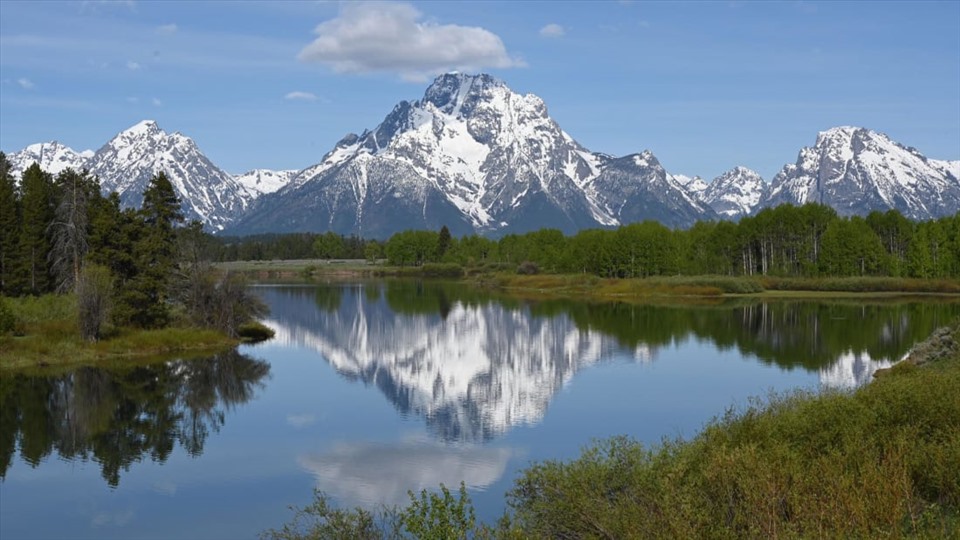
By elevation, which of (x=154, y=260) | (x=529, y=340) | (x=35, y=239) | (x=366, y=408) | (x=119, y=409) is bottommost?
(x=366, y=408)

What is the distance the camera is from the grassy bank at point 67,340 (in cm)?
6306

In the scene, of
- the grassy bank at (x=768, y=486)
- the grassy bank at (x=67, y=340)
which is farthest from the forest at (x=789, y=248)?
the grassy bank at (x=768, y=486)

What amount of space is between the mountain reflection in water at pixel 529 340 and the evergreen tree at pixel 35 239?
890 inches

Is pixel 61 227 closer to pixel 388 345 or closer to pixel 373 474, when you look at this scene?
pixel 388 345

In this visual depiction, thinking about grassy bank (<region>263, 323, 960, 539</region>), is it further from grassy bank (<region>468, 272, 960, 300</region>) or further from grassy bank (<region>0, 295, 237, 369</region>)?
grassy bank (<region>468, 272, 960, 300</region>)

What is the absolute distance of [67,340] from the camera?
66688 millimetres

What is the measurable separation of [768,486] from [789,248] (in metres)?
157

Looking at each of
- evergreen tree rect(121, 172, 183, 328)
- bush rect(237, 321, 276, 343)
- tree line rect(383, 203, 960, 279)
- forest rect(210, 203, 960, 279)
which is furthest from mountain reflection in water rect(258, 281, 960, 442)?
tree line rect(383, 203, 960, 279)

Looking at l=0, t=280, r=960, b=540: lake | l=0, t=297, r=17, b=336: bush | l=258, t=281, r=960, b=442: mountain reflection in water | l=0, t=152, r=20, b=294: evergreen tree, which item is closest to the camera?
l=0, t=280, r=960, b=540: lake

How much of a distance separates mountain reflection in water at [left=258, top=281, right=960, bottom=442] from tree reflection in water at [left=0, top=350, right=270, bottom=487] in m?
10.4

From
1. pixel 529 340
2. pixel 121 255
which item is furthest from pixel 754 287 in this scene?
pixel 121 255

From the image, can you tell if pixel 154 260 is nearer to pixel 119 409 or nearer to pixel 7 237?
pixel 7 237

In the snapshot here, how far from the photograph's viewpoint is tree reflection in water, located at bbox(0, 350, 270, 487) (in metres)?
39.7

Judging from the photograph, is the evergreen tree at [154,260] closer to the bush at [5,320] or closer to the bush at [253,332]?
the bush at [253,332]
